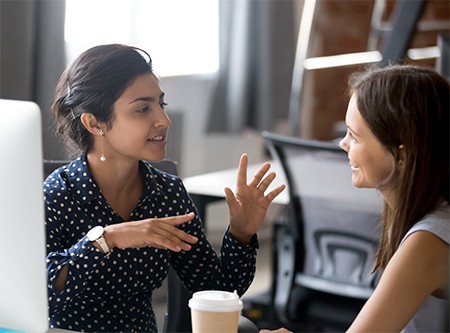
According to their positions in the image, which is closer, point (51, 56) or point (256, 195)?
point (256, 195)

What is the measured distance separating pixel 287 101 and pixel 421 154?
3577 mm

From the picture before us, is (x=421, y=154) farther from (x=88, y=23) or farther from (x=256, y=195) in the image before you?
(x=88, y=23)

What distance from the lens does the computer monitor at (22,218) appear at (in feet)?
3.82

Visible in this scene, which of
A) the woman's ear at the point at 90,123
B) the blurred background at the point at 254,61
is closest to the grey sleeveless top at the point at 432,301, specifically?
the woman's ear at the point at 90,123

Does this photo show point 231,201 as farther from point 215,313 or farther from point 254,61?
point 254,61

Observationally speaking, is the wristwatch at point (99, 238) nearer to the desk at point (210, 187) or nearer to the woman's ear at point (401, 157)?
the woman's ear at point (401, 157)

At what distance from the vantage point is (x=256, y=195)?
1485 mm

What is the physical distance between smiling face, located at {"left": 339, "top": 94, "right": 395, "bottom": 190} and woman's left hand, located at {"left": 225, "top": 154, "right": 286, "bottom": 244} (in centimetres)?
14

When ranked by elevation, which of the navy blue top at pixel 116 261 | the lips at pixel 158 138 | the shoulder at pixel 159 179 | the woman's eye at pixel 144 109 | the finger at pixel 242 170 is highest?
the woman's eye at pixel 144 109

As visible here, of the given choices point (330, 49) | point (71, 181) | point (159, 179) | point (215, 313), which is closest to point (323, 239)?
point (159, 179)

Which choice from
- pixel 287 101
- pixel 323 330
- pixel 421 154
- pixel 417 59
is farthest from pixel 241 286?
pixel 287 101

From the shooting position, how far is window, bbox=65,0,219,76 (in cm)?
207

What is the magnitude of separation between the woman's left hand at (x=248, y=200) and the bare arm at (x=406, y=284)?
27 cm

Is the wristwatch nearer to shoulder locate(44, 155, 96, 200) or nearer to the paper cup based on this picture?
shoulder locate(44, 155, 96, 200)
